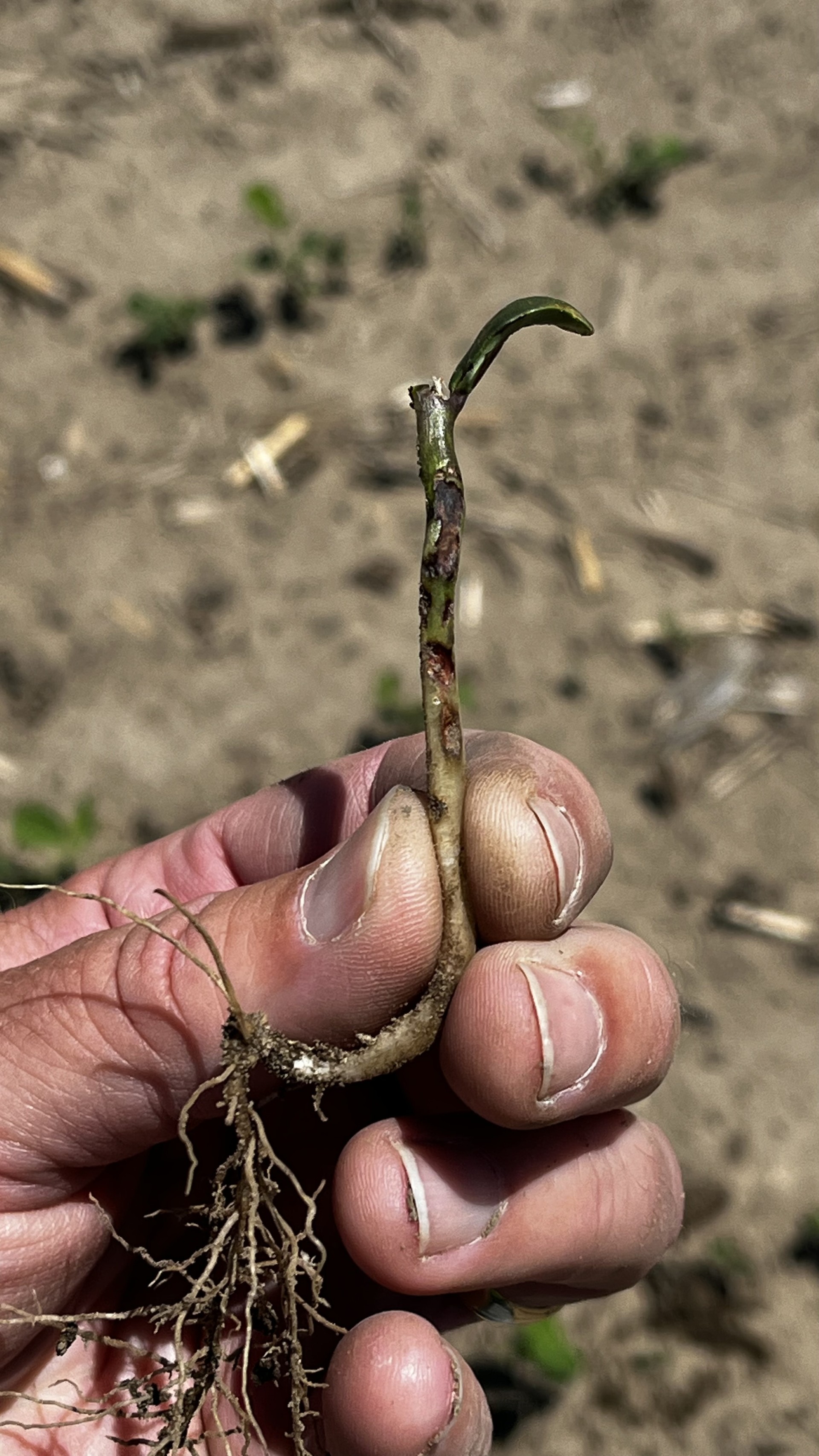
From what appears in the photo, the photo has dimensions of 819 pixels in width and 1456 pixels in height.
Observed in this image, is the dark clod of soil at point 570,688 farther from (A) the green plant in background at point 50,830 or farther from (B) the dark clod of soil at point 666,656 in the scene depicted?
(A) the green plant in background at point 50,830

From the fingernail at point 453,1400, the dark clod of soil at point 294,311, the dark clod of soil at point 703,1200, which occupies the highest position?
the dark clod of soil at point 294,311

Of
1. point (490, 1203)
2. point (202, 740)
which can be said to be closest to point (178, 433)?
point (202, 740)

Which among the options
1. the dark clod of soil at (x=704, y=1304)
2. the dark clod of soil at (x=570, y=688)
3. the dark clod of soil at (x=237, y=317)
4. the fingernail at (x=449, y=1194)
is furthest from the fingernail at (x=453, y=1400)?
the dark clod of soil at (x=237, y=317)

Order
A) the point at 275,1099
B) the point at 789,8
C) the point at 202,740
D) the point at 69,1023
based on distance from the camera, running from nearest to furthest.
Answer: the point at 69,1023 → the point at 275,1099 → the point at 202,740 → the point at 789,8

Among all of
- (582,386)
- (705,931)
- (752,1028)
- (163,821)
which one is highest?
(582,386)

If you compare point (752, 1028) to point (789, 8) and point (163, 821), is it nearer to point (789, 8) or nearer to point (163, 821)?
point (163, 821)

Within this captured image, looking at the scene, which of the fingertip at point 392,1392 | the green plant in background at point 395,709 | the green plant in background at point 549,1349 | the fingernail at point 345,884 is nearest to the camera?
the fingernail at point 345,884

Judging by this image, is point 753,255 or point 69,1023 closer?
point 69,1023

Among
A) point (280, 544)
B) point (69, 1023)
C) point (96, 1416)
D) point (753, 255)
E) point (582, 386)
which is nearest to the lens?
point (69, 1023)
